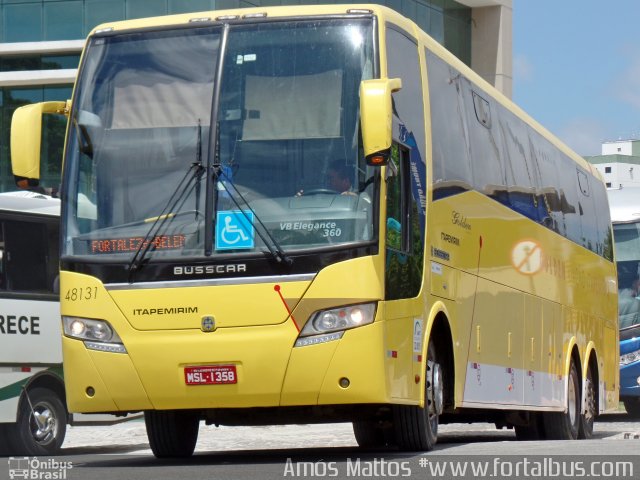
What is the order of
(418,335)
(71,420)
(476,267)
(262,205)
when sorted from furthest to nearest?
(71,420) → (476,267) → (418,335) → (262,205)

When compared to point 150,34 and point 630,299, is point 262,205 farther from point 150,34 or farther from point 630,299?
point 630,299

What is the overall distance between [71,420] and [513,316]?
19.3 feet

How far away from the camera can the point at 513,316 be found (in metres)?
16.7

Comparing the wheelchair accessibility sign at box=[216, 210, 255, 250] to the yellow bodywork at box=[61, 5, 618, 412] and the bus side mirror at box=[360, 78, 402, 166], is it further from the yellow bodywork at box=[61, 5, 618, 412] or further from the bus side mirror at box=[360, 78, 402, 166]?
the bus side mirror at box=[360, 78, 402, 166]

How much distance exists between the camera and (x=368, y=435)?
17.8 m

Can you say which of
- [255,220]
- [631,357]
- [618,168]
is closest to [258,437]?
[631,357]

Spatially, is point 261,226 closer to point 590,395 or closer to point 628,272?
point 590,395

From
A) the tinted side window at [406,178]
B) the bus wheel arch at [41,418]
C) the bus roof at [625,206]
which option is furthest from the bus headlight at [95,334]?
the bus roof at [625,206]

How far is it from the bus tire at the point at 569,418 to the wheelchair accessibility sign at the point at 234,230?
826 cm

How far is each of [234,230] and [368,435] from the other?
644 cm

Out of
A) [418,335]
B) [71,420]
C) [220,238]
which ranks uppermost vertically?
[220,238]

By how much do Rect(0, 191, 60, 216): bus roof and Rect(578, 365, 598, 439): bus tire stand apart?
7466 millimetres

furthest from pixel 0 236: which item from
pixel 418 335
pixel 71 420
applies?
pixel 418 335

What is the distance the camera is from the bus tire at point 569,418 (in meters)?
19.2
